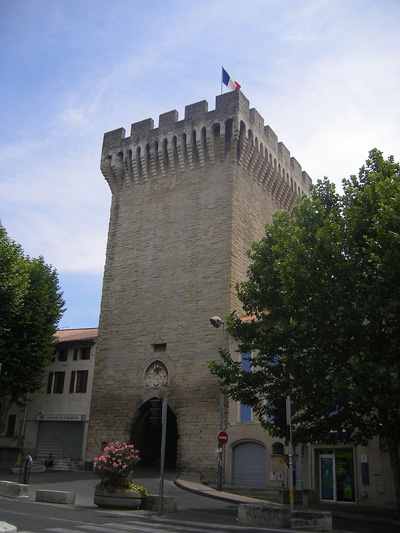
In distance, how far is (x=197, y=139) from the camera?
32.2 metres

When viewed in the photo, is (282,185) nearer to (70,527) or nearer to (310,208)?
(310,208)

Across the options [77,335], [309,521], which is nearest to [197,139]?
[77,335]

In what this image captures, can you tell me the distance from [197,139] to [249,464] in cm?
1865

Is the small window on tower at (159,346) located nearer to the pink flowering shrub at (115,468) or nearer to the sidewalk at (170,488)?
the sidewalk at (170,488)

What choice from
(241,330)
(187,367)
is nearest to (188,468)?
(187,367)

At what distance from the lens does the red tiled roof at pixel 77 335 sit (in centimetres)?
3474

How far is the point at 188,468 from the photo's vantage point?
27.0 m

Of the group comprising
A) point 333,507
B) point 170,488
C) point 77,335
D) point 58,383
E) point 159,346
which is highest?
point 77,335

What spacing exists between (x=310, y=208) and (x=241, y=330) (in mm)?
5264

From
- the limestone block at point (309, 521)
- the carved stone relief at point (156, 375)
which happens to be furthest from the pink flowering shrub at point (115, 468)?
the carved stone relief at point (156, 375)

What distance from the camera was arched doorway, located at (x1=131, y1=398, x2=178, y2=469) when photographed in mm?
29639

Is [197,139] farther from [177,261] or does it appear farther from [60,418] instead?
[60,418]

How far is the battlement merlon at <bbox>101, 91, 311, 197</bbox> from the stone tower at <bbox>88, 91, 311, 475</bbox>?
0.07 metres

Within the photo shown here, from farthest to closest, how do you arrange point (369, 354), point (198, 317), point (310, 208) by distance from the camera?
1. point (198, 317)
2. point (310, 208)
3. point (369, 354)
